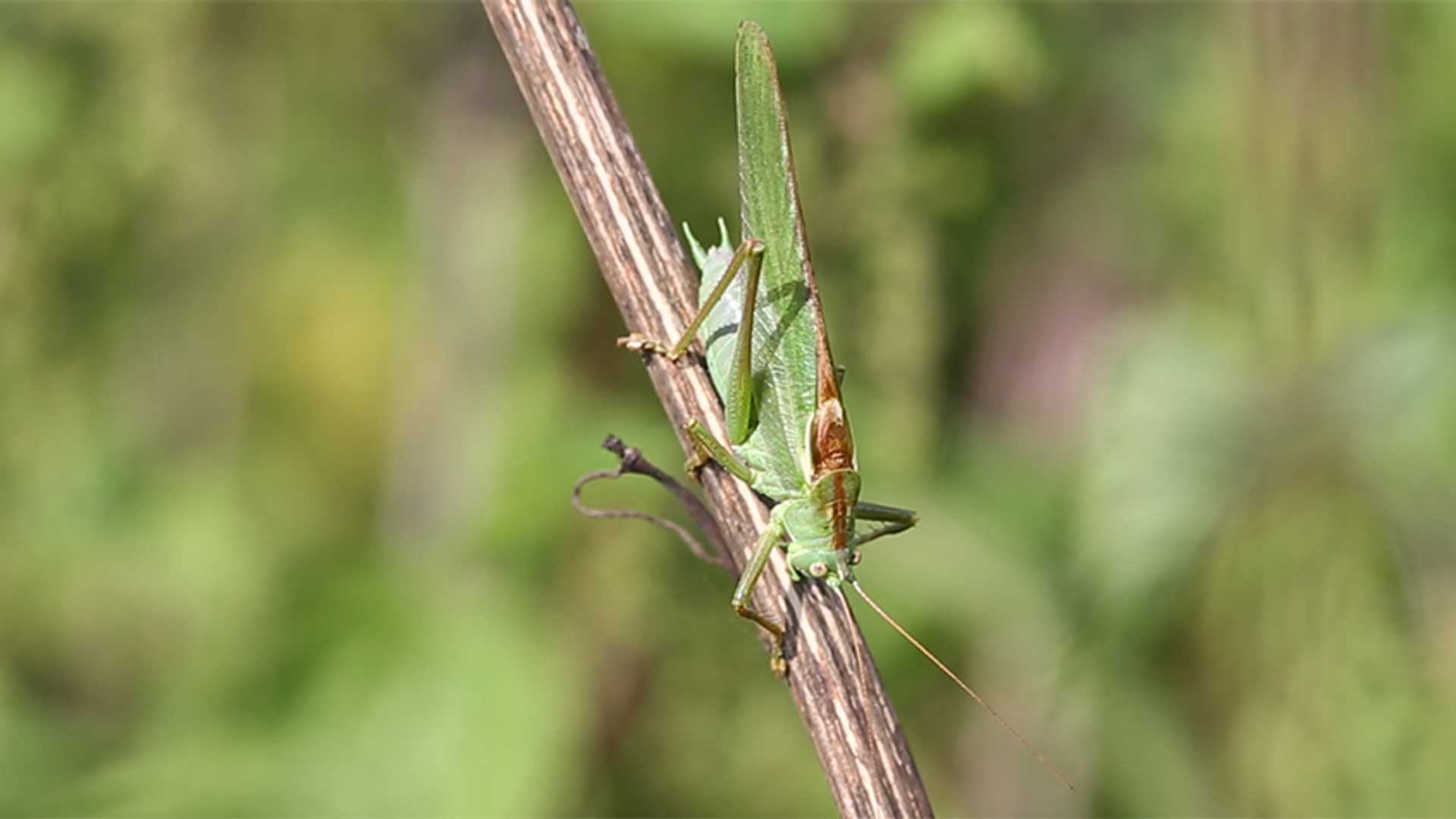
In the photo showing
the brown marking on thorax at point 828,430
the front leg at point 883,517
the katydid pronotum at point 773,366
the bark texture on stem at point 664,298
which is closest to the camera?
the bark texture on stem at point 664,298

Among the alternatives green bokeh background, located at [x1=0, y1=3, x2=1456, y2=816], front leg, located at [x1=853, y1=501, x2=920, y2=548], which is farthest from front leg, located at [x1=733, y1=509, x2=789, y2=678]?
green bokeh background, located at [x1=0, y1=3, x2=1456, y2=816]

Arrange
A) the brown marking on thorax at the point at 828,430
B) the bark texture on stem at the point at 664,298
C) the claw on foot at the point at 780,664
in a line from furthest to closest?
the brown marking on thorax at the point at 828,430
the claw on foot at the point at 780,664
the bark texture on stem at the point at 664,298

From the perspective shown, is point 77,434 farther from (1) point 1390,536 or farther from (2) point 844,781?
(1) point 1390,536

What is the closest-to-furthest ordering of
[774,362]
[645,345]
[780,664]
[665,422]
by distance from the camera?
[780,664], [645,345], [774,362], [665,422]

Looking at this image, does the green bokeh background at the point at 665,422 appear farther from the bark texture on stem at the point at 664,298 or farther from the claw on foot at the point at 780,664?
the claw on foot at the point at 780,664

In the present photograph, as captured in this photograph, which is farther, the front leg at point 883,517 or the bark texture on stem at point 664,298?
the front leg at point 883,517

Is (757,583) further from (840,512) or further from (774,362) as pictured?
(774,362)

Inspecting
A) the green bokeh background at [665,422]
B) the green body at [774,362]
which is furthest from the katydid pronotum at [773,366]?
the green bokeh background at [665,422]

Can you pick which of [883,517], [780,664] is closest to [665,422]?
[883,517]
